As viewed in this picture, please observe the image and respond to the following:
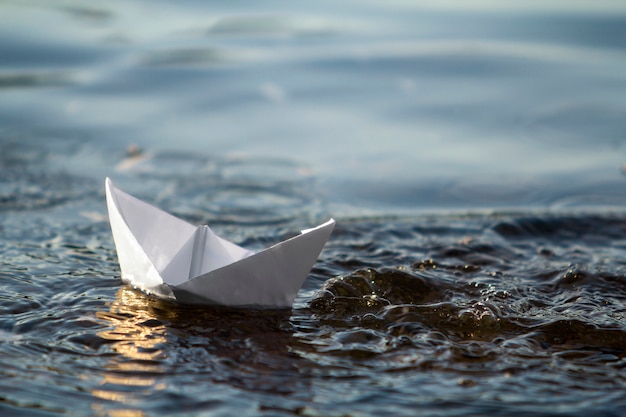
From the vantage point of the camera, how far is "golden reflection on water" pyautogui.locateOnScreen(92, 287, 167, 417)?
142cm

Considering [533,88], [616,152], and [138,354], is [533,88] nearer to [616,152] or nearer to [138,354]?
[616,152]

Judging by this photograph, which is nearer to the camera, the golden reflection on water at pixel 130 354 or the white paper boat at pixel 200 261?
the golden reflection on water at pixel 130 354

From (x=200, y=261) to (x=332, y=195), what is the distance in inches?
55.7

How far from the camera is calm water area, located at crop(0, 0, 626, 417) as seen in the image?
5.07ft

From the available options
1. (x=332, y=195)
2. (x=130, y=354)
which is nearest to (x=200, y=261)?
(x=130, y=354)

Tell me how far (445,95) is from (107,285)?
2.57m

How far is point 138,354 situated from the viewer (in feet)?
5.28

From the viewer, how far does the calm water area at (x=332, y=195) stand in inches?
60.8

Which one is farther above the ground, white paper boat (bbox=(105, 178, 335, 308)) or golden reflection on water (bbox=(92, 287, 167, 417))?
white paper boat (bbox=(105, 178, 335, 308))

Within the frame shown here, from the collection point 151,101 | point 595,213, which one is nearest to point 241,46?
point 151,101

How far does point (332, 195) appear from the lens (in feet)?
10.3

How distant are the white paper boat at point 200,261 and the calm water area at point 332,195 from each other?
3.1 inches

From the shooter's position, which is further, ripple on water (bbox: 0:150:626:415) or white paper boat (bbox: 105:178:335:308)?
white paper boat (bbox: 105:178:335:308)

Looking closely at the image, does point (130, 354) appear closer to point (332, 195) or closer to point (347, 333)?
point (347, 333)
